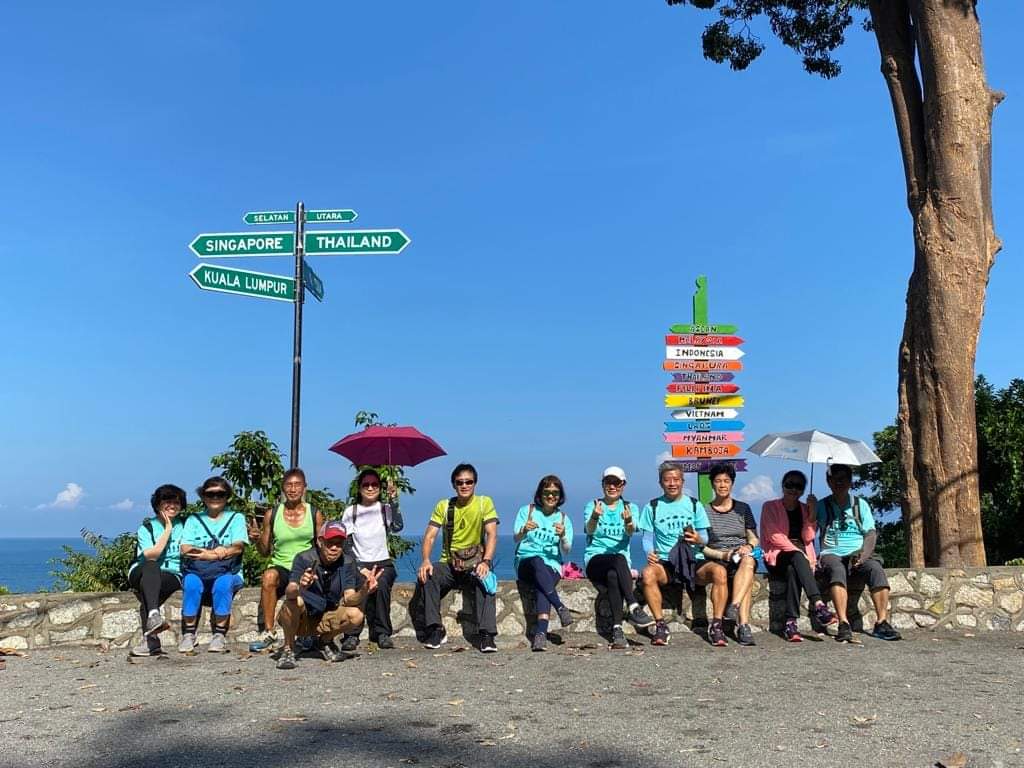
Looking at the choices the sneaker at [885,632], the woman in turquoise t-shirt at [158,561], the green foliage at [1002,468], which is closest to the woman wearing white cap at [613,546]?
the sneaker at [885,632]

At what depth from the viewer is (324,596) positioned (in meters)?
7.38

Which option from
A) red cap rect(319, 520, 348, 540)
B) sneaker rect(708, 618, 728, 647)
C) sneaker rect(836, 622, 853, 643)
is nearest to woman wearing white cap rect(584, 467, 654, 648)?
sneaker rect(708, 618, 728, 647)

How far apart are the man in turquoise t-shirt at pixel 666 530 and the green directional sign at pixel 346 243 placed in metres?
3.48

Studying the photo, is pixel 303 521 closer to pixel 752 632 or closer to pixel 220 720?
pixel 220 720

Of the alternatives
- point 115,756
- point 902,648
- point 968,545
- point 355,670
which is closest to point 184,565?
point 355,670

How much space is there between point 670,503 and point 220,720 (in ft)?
14.5

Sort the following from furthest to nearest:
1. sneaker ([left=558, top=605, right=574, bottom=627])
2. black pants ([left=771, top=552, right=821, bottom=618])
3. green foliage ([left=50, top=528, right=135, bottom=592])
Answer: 1. green foliage ([left=50, top=528, right=135, bottom=592])
2. black pants ([left=771, top=552, right=821, bottom=618])
3. sneaker ([left=558, top=605, right=574, bottom=627])

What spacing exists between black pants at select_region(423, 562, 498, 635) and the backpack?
1.65m

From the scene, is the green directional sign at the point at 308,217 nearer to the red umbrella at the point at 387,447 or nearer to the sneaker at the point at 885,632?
the red umbrella at the point at 387,447

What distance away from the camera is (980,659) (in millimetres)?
7414

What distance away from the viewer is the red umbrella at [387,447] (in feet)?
29.9

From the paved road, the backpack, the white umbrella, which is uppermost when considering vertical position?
the white umbrella

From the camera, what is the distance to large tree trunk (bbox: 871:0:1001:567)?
381 inches

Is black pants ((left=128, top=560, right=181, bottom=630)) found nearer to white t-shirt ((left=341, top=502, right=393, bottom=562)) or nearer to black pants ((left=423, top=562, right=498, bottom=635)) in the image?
white t-shirt ((left=341, top=502, right=393, bottom=562))
